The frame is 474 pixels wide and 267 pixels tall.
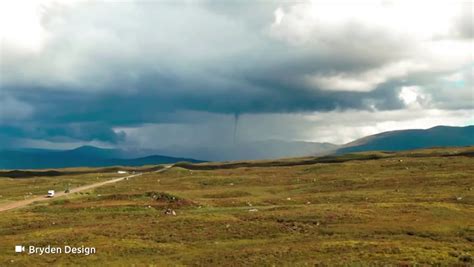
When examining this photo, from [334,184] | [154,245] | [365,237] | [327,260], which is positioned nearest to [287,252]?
[327,260]

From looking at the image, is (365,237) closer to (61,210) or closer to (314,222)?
(314,222)

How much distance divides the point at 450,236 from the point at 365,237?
1078 centimetres

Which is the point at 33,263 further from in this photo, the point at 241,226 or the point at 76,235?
the point at 241,226

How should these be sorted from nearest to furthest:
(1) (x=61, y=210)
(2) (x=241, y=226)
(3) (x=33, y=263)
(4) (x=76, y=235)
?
(3) (x=33, y=263), (4) (x=76, y=235), (2) (x=241, y=226), (1) (x=61, y=210)

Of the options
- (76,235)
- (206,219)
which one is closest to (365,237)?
(206,219)

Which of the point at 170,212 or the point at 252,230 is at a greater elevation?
the point at 170,212

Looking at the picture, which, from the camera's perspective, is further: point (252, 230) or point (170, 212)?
point (170, 212)

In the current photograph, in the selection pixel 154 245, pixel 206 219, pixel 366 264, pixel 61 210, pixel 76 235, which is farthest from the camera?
pixel 61 210

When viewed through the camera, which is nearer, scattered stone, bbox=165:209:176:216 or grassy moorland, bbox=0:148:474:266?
grassy moorland, bbox=0:148:474:266

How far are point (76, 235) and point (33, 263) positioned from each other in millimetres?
10090

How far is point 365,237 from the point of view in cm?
5503

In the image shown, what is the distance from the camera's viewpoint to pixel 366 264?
43.5m

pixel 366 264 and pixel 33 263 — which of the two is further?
pixel 33 263

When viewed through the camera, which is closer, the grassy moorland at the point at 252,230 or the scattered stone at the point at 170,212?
the grassy moorland at the point at 252,230
